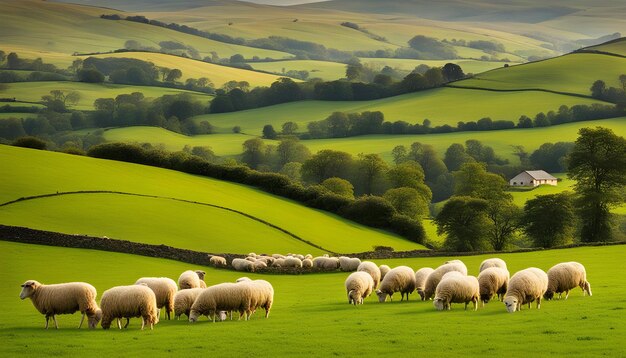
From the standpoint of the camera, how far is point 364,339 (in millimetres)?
19766

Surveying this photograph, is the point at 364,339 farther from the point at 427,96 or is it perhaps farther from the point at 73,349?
the point at 427,96

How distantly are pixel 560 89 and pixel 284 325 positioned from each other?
137 m

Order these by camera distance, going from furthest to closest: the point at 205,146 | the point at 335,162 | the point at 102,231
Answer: the point at 205,146, the point at 335,162, the point at 102,231

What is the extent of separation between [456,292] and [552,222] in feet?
149

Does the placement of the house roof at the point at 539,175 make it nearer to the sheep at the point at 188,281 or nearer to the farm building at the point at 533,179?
the farm building at the point at 533,179

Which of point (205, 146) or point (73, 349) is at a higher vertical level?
point (73, 349)

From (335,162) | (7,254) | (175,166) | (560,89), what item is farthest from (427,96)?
(7,254)

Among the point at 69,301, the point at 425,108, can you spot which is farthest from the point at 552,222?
the point at 425,108

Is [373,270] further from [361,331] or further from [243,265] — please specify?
[361,331]

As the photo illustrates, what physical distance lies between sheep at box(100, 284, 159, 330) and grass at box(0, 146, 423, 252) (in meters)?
26.2

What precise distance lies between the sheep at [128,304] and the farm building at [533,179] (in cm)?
9494

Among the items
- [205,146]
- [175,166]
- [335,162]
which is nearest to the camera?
[175,166]

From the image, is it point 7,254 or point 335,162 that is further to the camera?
point 335,162

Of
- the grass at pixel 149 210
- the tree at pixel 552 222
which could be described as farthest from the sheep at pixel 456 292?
the tree at pixel 552 222
